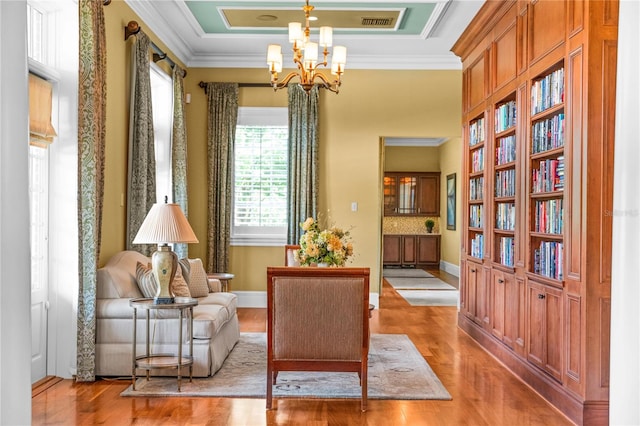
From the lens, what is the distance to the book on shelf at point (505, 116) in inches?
190

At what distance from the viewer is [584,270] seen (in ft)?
11.1

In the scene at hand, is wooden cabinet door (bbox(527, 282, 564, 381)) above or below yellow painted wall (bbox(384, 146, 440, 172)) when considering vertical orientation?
below

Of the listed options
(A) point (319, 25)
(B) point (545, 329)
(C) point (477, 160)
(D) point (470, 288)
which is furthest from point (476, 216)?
(A) point (319, 25)

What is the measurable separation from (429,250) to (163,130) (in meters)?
8.45

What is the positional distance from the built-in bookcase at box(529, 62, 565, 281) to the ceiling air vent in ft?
8.40

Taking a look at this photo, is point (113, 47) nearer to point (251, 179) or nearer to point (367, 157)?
point (251, 179)

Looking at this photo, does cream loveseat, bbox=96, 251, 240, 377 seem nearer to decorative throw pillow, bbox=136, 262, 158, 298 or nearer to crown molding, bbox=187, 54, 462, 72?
decorative throw pillow, bbox=136, 262, 158, 298

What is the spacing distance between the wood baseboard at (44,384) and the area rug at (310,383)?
598 millimetres

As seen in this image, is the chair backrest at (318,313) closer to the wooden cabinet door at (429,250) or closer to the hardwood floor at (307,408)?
the hardwood floor at (307,408)

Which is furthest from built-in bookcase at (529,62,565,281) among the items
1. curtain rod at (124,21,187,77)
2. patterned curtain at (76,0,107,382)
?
curtain rod at (124,21,187,77)

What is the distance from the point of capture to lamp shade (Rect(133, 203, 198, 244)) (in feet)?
13.5

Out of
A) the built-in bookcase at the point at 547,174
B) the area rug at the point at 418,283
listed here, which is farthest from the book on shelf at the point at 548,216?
the area rug at the point at 418,283

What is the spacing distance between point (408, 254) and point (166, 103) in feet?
26.9

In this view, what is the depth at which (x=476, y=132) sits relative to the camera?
5938 mm
